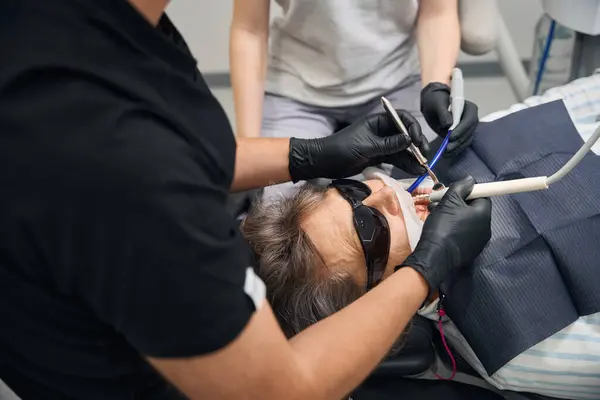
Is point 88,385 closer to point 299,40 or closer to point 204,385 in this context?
point 204,385

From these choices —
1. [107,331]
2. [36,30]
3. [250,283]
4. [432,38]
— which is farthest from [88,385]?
[432,38]

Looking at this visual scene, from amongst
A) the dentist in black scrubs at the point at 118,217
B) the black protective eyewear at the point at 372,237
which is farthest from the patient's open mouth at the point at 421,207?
the dentist in black scrubs at the point at 118,217

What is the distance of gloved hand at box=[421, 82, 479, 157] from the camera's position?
1396 mm

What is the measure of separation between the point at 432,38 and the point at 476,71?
1.05 metres

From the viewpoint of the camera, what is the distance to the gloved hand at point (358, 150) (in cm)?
140

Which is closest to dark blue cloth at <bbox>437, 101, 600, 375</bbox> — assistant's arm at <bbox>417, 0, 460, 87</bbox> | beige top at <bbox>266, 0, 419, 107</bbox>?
assistant's arm at <bbox>417, 0, 460, 87</bbox>

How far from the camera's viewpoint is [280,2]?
165 centimetres

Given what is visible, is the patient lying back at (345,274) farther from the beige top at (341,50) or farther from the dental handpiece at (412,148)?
the beige top at (341,50)

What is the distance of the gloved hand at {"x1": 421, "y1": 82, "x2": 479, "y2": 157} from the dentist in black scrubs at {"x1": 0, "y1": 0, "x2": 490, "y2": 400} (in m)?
0.72

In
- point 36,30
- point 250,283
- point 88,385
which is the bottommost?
point 88,385

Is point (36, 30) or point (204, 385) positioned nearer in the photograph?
point (36, 30)

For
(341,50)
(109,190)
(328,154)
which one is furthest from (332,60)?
(109,190)

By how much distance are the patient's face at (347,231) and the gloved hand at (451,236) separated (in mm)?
107

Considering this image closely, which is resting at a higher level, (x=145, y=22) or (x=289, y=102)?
(x=145, y=22)
